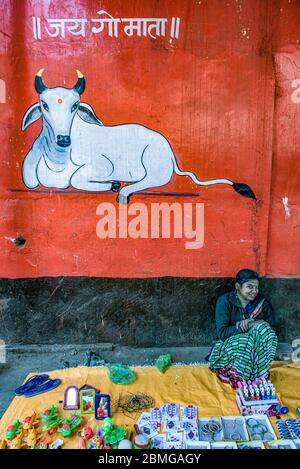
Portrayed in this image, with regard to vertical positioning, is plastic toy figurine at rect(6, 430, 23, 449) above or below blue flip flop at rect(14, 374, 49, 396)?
below

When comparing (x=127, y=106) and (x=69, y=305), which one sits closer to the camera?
(x=127, y=106)

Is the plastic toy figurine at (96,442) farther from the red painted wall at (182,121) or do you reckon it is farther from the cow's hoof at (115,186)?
the cow's hoof at (115,186)

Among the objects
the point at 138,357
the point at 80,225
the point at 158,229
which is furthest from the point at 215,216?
the point at 138,357

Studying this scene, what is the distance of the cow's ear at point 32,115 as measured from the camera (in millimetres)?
3900

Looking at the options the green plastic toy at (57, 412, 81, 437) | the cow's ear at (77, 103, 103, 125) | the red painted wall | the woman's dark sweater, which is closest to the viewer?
the green plastic toy at (57, 412, 81, 437)

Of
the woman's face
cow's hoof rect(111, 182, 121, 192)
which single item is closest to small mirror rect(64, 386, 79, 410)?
the woman's face

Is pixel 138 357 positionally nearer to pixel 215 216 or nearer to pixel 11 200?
pixel 215 216

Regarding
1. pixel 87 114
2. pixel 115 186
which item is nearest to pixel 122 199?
pixel 115 186

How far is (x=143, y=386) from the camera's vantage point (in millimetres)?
3480

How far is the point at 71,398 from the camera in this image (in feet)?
10.4

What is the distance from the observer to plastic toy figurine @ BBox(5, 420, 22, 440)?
2.77 metres

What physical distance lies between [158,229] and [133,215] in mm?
317

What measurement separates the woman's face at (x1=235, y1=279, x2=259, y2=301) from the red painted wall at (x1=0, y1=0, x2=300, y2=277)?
0.56 m

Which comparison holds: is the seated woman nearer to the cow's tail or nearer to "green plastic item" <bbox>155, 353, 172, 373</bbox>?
"green plastic item" <bbox>155, 353, 172, 373</bbox>
